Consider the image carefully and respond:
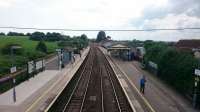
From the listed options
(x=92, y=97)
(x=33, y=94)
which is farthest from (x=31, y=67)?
(x=92, y=97)

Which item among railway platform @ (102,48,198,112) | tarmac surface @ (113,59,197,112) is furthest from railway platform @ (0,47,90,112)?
tarmac surface @ (113,59,197,112)

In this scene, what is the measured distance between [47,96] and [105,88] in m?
7.30

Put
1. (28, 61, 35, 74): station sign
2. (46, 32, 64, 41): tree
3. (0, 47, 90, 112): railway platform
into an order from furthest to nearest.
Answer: (46, 32, 64, 41): tree, (28, 61, 35, 74): station sign, (0, 47, 90, 112): railway platform

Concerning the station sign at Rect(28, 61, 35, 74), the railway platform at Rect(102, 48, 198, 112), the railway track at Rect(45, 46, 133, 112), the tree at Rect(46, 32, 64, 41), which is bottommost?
the railway track at Rect(45, 46, 133, 112)

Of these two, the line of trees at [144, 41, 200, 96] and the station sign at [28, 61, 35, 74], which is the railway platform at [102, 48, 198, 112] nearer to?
the line of trees at [144, 41, 200, 96]

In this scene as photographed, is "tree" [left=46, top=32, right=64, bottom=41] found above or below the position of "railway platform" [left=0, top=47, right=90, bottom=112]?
above

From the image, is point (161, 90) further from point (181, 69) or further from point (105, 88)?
point (105, 88)

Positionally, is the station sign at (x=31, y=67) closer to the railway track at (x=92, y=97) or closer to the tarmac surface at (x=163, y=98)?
the railway track at (x=92, y=97)

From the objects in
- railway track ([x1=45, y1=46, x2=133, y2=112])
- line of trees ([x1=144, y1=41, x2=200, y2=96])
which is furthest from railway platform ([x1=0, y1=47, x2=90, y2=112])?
line of trees ([x1=144, y1=41, x2=200, y2=96])

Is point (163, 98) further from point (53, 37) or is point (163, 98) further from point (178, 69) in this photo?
point (53, 37)

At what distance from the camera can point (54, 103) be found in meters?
23.6

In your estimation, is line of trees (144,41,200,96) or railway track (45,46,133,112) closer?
railway track (45,46,133,112)

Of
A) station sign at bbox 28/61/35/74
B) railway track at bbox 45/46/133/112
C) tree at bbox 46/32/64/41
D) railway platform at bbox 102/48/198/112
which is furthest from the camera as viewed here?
tree at bbox 46/32/64/41

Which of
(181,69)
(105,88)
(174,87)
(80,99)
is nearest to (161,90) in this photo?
(174,87)
